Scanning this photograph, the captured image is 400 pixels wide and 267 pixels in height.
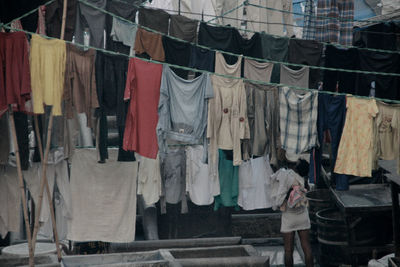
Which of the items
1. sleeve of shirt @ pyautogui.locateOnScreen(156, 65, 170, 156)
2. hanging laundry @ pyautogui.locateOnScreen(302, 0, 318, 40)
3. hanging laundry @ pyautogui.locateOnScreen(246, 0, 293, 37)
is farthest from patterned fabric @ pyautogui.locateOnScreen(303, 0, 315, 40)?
sleeve of shirt @ pyautogui.locateOnScreen(156, 65, 170, 156)

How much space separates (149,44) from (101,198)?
2.98 metres

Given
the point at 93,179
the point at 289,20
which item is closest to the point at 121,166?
the point at 93,179

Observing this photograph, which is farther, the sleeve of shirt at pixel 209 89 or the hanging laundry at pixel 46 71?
the sleeve of shirt at pixel 209 89

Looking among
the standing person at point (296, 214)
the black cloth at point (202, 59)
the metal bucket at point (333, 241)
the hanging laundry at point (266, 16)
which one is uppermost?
the hanging laundry at point (266, 16)

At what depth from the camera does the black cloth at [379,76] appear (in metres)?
10.3

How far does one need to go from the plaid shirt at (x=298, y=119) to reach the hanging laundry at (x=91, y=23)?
3887mm

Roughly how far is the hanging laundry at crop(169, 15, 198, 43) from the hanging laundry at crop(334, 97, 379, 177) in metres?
3.90

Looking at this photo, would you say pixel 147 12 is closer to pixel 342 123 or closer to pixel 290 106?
pixel 290 106

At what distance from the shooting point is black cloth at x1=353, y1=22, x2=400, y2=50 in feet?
36.2

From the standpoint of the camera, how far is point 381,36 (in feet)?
36.3

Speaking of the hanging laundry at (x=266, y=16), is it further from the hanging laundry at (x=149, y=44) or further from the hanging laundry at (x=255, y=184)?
the hanging laundry at (x=255, y=184)

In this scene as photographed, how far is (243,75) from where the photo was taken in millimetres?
11008

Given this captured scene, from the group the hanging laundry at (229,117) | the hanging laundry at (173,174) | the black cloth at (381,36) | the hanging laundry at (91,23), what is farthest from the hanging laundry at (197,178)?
the black cloth at (381,36)

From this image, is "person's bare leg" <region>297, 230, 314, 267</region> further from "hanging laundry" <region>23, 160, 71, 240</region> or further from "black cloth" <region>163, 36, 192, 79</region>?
"hanging laundry" <region>23, 160, 71, 240</region>
